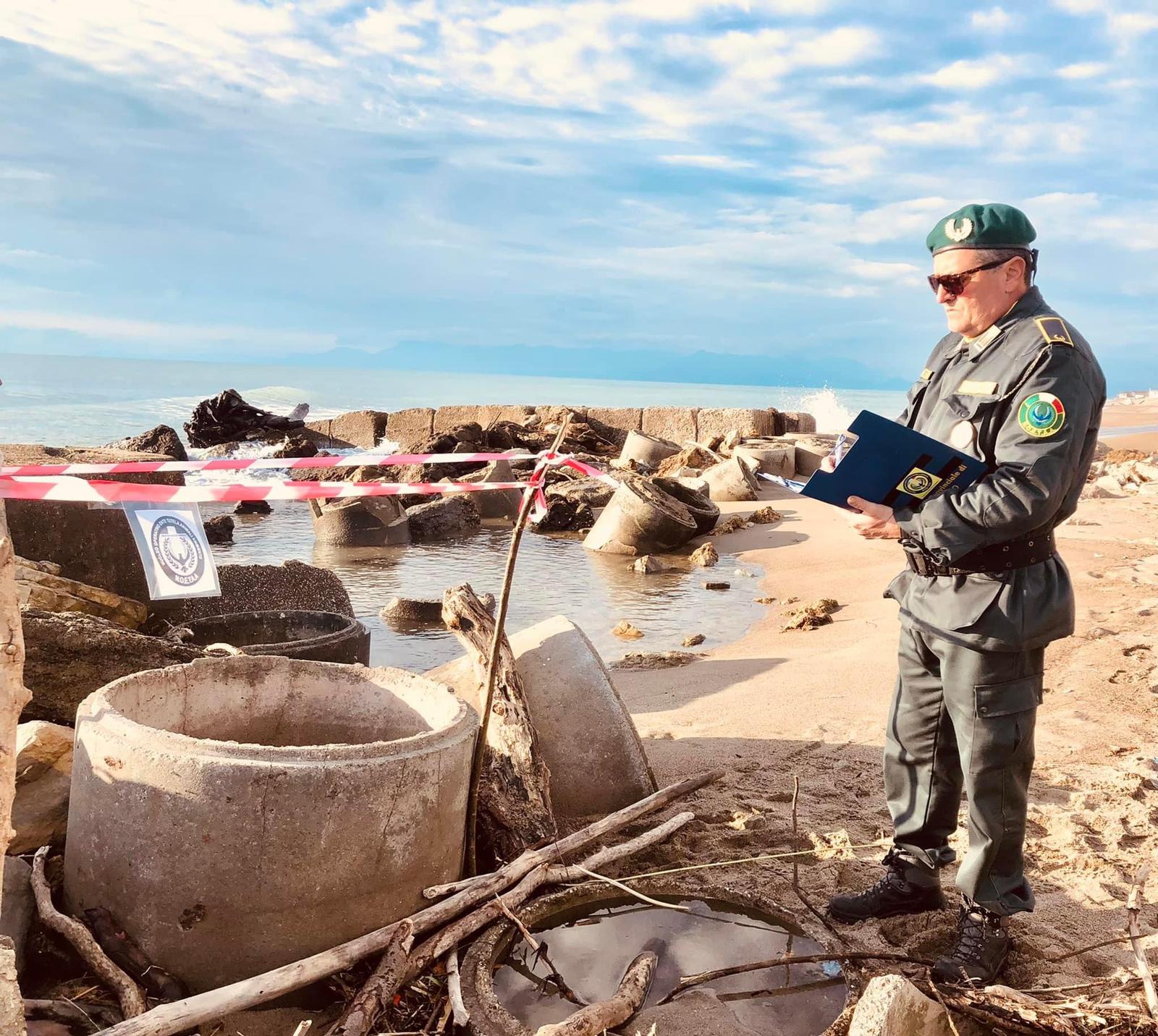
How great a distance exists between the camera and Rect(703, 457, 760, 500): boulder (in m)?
16.8

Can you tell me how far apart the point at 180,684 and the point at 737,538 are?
10.9 meters

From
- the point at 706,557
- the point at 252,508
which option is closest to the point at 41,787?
the point at 706,557

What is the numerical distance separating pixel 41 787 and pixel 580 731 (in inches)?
82.8

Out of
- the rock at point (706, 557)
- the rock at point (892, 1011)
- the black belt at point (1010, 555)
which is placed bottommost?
the rock at point (706, 557)

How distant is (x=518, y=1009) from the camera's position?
9.77 ft

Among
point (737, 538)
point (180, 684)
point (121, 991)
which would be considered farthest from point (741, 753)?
point (737, 538)

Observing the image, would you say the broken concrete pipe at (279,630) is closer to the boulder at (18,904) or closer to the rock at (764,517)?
the boulder at (18,904)

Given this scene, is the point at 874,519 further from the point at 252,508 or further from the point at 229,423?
the point at 229,423

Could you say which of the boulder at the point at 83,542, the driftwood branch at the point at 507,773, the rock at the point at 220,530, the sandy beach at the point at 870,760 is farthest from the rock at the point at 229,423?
the driftwood branch at the point at 507,773

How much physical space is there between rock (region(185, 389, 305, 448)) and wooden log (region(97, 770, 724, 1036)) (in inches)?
894

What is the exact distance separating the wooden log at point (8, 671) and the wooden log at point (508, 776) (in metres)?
1.70

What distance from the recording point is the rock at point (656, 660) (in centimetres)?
772

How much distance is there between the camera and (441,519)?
14.7 m

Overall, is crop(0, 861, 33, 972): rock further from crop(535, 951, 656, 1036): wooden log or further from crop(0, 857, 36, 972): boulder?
crop(535, 951, 656, 1036): wooden log
